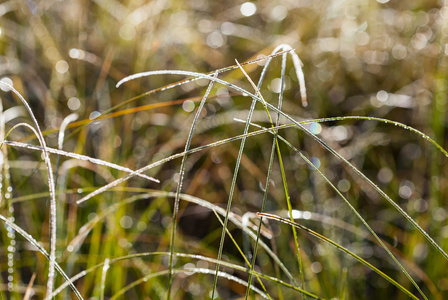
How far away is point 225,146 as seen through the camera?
1.27 m

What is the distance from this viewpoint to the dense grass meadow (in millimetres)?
952

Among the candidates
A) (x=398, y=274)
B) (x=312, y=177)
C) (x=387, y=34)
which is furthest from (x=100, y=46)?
(x=398, y=274)

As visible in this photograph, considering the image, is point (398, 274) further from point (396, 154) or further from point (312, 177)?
point (396, 154)

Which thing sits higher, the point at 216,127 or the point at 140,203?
the point at 216,127

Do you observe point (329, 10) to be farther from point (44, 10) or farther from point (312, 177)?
point (44, 10)

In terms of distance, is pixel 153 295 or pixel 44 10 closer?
pixel 153 295

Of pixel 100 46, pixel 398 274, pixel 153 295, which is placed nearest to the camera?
pixel 153 295

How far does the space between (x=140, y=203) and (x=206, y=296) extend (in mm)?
387

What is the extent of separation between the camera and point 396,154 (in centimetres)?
140

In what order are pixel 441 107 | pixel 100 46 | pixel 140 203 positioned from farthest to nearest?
pixel 100 46
pixel 140 203
pixel 441 107

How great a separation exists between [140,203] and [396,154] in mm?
703

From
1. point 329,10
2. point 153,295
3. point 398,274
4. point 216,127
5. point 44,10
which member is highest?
point 44,10

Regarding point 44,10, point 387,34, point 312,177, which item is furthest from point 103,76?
point 387,34

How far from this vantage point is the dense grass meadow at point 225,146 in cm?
95
